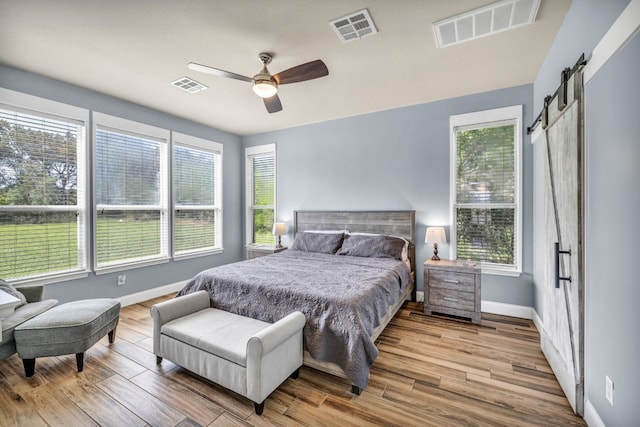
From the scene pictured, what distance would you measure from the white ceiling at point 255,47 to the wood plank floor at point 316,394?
280 centimetres

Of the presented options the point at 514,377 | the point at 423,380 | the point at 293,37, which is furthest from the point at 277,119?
the point at 514,377

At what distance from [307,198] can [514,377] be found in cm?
365

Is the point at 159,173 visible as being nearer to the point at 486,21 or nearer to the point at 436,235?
the point at 436,235

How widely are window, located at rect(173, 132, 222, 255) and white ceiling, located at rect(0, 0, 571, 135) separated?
39.7 inches

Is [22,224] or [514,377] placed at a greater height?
[22,224]

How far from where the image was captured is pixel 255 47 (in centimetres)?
250

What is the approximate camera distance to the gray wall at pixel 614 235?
126 cm

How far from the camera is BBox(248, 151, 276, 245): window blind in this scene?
5.45 m

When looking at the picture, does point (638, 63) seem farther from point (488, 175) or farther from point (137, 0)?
point (137, 0)

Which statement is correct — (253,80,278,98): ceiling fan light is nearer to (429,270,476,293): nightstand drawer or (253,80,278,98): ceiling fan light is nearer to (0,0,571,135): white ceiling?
(0,0,571,135): white ceiling

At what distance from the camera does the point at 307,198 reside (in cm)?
496

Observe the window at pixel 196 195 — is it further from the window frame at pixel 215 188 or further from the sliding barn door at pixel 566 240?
the sliding barn door at pixel 566 240

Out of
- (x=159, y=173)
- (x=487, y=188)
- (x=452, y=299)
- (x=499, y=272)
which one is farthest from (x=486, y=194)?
(x=159, y=173)

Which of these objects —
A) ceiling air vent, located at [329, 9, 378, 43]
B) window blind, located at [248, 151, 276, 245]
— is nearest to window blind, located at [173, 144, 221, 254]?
window blind, located at [248, 151, 276, 245]
